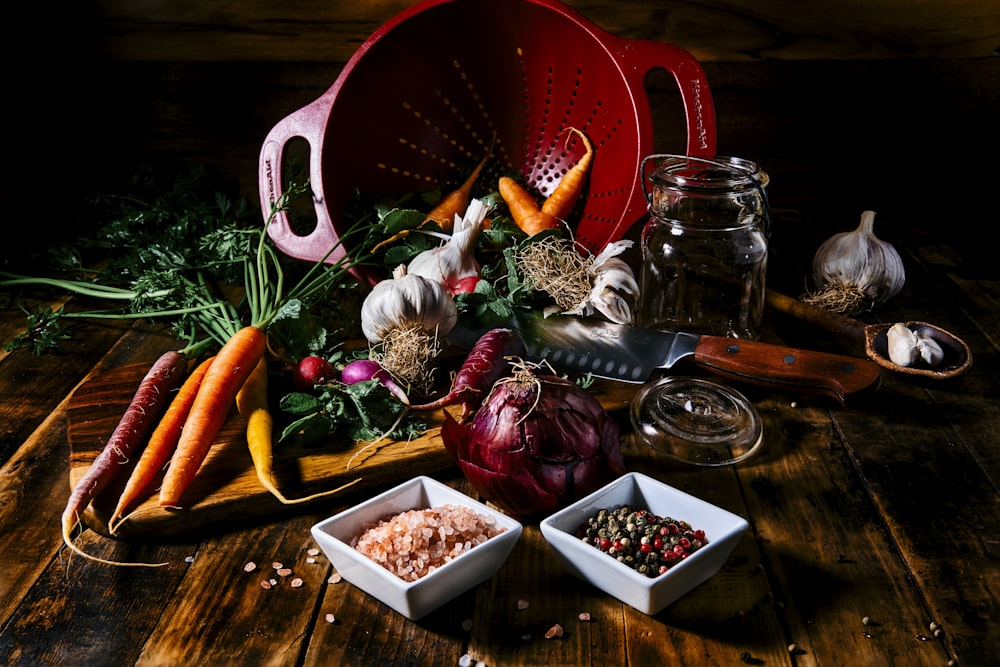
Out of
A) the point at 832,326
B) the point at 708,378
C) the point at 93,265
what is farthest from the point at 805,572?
the point at 93,265

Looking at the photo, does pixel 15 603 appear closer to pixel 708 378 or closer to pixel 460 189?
pixel 708 378

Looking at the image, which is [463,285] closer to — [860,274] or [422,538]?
[422,538]

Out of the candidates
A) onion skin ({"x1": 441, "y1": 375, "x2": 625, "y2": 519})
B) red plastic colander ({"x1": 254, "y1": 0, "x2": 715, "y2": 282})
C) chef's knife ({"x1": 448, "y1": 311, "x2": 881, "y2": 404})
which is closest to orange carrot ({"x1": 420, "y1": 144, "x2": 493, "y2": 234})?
red plastic colander ({"x1": 254, "y1": 0, "x2": 715, "y2": 282})

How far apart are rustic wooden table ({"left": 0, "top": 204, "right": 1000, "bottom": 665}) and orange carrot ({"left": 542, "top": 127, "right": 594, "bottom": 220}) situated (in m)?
0.60

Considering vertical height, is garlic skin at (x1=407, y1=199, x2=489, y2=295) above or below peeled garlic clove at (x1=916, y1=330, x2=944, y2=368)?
above

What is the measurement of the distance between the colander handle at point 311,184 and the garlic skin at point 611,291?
0.44 meters

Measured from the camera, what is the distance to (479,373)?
120cm

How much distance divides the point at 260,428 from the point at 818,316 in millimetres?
902

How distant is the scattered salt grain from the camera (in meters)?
0.87

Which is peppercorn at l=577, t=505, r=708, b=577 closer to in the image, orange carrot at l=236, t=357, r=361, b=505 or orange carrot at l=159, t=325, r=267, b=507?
orange carrot at l=236, t=357, r=361, b=505

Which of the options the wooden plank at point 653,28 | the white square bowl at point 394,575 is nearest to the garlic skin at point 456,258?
the white square bowl at point 394,575

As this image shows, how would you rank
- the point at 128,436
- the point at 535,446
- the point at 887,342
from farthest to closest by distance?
1. the point at 887,342
2. the point at 128,436
3. the point at 535,446

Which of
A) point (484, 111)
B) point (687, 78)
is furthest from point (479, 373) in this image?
point (484, 111)

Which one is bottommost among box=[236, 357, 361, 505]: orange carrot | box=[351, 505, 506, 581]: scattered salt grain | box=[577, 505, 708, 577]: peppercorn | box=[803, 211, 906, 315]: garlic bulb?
box=[803, 211, 906, 315]: garlic bulb
